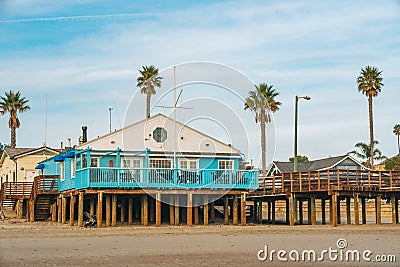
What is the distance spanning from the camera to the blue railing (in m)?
32.3

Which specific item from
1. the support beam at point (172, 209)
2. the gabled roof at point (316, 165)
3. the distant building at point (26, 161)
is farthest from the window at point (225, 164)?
the gabled roof at point (316, 165)

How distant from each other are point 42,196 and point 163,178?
382 inches

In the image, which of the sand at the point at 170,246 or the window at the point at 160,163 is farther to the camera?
the window at the point at 160,163

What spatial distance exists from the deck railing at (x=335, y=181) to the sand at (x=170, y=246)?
5.44 meters

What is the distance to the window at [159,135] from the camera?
118 feet

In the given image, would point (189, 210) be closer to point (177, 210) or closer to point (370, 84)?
point (177, 210)

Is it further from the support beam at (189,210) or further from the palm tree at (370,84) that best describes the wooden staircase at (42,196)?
the palm tree at (370,84)

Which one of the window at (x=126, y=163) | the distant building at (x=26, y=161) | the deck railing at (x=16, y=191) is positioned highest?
the distant building at (x=26, y=161)

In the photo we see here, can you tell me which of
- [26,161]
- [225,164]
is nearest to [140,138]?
[225,164]

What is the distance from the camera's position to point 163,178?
3334cm

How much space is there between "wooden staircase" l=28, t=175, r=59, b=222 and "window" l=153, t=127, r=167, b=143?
6545 mm

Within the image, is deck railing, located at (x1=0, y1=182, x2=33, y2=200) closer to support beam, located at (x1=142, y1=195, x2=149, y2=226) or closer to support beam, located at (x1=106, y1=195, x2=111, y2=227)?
support beam, located at (x1=106, y1=195, x2=111, y2=227)

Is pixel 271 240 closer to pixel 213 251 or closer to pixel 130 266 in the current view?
pixel 213 251

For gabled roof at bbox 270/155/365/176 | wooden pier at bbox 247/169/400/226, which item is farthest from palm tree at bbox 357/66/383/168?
wooden pier at bbox 247/169/400/226
